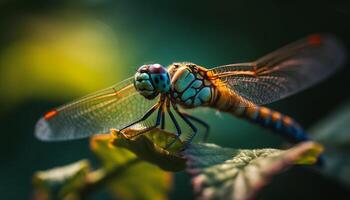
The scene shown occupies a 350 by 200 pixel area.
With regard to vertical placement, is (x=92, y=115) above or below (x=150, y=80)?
below

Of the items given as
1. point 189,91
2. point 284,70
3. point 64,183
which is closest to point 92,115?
point 189,91

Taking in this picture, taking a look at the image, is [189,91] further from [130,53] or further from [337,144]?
[130,53]

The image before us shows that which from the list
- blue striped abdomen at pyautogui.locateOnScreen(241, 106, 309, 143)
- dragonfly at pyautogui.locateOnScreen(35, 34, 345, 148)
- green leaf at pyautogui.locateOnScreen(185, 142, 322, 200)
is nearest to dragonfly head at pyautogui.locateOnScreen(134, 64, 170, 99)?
dragonfly at pyautogui.locateOnScreen(35, 34, 345, 148)

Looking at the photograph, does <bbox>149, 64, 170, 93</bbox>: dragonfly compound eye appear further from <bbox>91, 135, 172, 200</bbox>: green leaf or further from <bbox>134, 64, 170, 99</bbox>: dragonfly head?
<bbox>91, 135, 172, 200</bbox>: green leaf

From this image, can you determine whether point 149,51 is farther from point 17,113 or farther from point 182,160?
point 182,160

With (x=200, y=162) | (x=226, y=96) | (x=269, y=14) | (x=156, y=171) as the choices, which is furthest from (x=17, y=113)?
(x=200, y=162)
